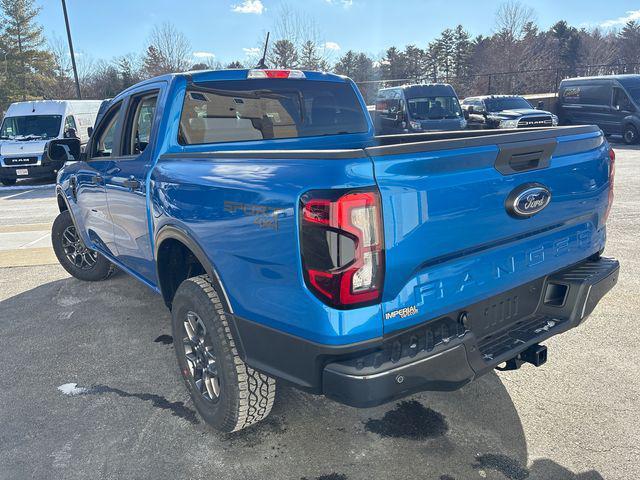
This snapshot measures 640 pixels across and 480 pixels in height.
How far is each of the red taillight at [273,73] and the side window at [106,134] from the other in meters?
1.20

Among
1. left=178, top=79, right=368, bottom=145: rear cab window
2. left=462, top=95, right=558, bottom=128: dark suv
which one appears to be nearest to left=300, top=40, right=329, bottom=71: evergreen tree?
left=462, top=95, right=558, bottom=128: dark suv

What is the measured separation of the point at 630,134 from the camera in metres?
16.9

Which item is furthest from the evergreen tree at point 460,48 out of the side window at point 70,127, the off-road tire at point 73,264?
the off-road tire at point 73,264

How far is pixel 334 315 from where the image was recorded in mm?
1939

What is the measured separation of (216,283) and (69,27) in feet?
92.9

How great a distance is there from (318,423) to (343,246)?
56.8 inches

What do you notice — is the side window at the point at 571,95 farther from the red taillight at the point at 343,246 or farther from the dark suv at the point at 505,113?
the red taillight at the point at 343,246

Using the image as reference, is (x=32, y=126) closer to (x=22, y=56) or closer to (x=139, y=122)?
(x=139, y=122)

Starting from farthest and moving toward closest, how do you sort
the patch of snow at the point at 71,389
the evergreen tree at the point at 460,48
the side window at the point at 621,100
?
the evergreen tree at the point at 460,48 < the side window at the point at 621,100 < the patch of snow at the point at 71,389

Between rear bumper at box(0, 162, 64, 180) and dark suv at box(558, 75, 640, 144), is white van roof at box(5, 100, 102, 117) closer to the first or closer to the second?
rear bumper at box(0, 162, 64, 180)

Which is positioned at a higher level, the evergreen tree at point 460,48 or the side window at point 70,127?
the evergreen tree at point 460,48

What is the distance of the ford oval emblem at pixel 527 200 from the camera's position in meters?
2.27

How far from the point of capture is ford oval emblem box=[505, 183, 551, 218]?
227 centimetres

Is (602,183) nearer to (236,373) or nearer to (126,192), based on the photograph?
(236,373)
